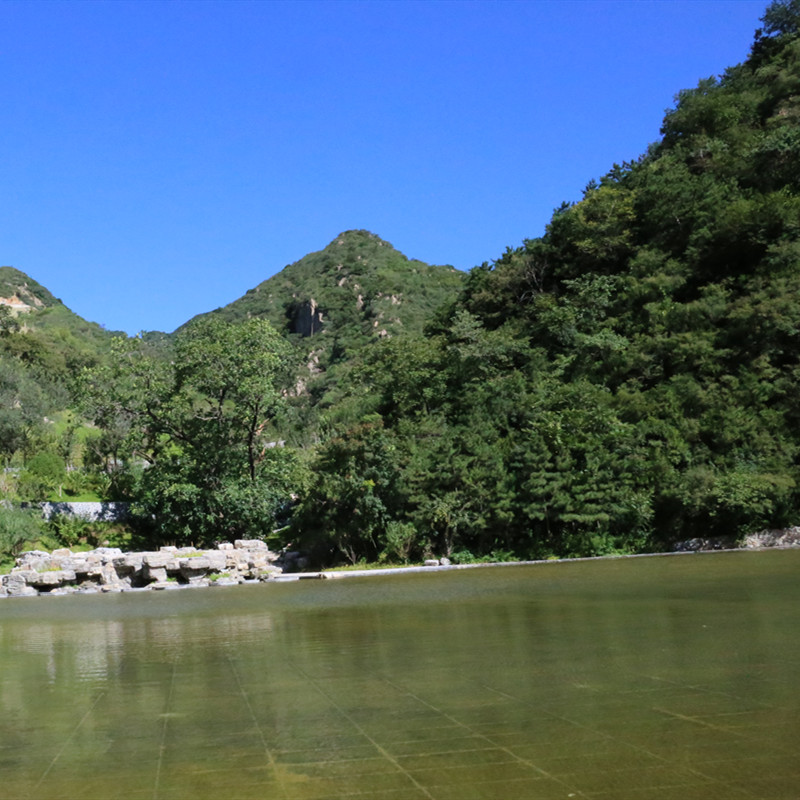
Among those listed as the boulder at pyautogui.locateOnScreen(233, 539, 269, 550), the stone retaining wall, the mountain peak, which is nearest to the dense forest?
the boulder at pyautogui.locateOnScreen(233, 539, 269, 550)

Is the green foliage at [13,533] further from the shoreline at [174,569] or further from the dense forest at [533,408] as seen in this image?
the shoreline at [174,569]

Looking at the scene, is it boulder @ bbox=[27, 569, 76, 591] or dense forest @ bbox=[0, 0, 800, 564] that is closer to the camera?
boulder @ bbox=[27, 569, 76, 591]

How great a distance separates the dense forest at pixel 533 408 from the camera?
22203mm

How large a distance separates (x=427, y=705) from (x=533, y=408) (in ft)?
68.9

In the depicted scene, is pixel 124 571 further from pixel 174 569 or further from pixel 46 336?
pixel 46 336

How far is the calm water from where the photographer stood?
10.4 ft

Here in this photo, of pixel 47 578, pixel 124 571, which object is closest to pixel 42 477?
pixel 124 571

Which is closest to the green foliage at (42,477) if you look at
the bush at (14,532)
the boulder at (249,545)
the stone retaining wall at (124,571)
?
the bush at (14,532)

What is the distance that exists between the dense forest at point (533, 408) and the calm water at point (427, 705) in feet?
42.2

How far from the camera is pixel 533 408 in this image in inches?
985

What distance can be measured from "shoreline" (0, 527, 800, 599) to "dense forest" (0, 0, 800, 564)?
90 centimetres

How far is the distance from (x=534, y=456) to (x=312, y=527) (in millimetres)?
8382

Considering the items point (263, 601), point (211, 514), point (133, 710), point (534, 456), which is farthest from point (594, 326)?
point (133, 710)

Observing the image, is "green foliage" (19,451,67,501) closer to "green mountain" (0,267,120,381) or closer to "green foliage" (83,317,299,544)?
"green foliage" (83,317,299,544)
